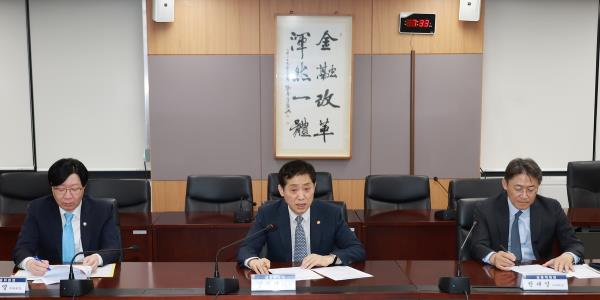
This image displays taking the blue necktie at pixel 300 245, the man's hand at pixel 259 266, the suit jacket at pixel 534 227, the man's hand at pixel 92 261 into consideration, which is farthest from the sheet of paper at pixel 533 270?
the man's hand at pixel 92 261

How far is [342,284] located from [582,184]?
278cm

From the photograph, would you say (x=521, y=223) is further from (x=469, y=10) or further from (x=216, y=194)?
(x=469, y=10)

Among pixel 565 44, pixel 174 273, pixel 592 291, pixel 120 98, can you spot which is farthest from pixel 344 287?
pixel 565 44

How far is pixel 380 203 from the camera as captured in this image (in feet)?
12.9

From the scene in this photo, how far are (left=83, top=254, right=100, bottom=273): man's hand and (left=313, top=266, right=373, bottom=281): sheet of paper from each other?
936 mm

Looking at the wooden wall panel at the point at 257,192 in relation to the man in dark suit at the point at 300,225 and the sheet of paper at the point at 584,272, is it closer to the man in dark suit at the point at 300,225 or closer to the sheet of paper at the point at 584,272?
the man in dark suit at the point at 300,225

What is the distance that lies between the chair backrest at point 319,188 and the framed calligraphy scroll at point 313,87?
0.93 metres

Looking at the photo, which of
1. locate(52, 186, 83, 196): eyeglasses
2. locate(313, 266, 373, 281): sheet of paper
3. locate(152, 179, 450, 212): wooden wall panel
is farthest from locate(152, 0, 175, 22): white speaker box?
locate(313, 266, 373, 281): sheet of paper

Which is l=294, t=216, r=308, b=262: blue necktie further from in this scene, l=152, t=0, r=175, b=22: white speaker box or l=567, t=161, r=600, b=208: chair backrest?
l=152, t=0, r=175, b=22: white speaker box

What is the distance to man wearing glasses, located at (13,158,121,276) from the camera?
2.40 metres

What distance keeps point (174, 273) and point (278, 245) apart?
523 mm

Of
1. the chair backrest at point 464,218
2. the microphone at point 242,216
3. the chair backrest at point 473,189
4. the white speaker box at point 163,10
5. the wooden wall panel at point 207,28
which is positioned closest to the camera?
the chair backrest at point 464,218

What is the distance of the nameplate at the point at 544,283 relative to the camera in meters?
1.99

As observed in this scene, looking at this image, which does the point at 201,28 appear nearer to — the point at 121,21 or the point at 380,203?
the point at 121,21
